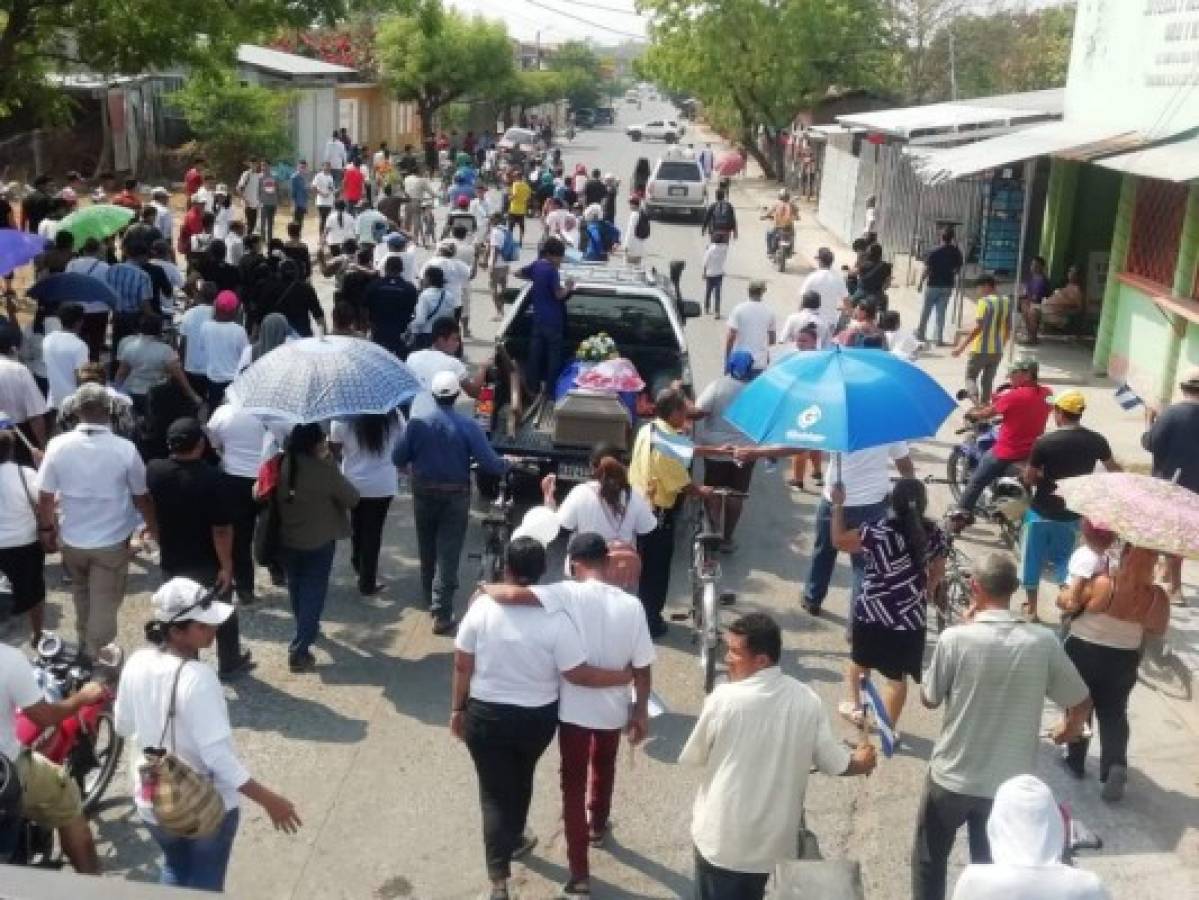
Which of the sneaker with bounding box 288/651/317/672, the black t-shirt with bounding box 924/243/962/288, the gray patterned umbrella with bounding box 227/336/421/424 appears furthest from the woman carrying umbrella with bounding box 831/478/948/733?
the black t-shirt with bounding box 924/243/962/288

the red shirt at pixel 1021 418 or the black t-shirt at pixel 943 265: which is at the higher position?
the black t-shirt at pixel 943 265

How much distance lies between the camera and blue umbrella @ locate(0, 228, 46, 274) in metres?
10.3

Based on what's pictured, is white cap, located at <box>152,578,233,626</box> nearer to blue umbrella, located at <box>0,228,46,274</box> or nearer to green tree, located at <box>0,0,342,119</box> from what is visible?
blue umbrella, located at <box>0,228,46,274</box>

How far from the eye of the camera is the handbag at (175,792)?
14.4ft

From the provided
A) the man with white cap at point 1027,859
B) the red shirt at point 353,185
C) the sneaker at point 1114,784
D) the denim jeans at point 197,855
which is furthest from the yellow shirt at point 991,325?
the red shirt at point 353,185

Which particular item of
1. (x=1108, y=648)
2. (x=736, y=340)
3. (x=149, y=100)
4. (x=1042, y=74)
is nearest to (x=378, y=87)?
(x=149, y=100)

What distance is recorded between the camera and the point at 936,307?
1855cm

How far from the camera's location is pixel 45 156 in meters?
29.3

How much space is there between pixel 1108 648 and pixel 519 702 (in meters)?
2.96

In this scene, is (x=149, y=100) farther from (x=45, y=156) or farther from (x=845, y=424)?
(x=845, y=424)

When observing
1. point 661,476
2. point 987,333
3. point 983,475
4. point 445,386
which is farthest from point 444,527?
point 987,333

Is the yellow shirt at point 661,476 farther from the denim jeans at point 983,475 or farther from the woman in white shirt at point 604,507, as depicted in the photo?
the denim jeans at point 983,475

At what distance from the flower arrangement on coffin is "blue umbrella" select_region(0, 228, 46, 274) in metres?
4.45

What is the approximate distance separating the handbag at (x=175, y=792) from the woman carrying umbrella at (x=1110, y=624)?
13.1 ft
